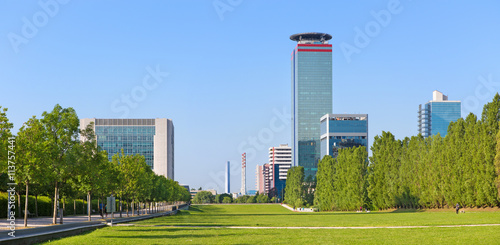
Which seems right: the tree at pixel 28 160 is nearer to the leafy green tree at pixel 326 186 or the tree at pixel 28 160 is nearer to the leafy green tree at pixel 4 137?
the leafy green tree at pixel 4 137

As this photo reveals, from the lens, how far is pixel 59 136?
143ft

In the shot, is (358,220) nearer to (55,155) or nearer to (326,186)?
(55,155)

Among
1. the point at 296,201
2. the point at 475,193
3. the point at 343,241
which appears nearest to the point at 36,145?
the point at 343,241

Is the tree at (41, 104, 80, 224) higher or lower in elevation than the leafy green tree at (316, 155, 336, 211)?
higher

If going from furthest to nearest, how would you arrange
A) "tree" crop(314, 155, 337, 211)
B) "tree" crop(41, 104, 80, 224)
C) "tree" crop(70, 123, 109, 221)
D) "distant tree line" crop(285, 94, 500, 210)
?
"tree" crop(314, 155, 337, 211)
"distant tree line" crop(285, 94, 500, 210)
"tree" crop(70, 123, 109, 221)
"tree" crop(41, 104, 80, 224)

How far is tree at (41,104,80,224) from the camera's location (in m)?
41.7

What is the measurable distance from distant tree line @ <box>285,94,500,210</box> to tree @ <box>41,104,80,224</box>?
47035mm

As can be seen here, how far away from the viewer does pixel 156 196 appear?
97.1 metres

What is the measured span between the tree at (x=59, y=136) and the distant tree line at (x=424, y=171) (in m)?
47.0

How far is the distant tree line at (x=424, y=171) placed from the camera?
216ft

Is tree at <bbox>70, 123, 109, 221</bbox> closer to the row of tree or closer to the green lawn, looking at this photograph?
the row of tree

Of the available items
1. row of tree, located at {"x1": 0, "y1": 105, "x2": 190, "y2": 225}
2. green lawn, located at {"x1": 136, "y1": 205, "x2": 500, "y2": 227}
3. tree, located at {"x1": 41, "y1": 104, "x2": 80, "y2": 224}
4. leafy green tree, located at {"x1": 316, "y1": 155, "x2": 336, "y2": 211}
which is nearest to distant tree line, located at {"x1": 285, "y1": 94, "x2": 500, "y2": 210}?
leafy green tree, located at {"x1": 316, "y1": 155, "x2": 336, "y2": 211}

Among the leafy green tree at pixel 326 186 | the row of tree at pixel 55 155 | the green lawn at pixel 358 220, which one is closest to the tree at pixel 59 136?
the row of tree at pixel 55 155

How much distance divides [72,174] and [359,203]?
60.9m
